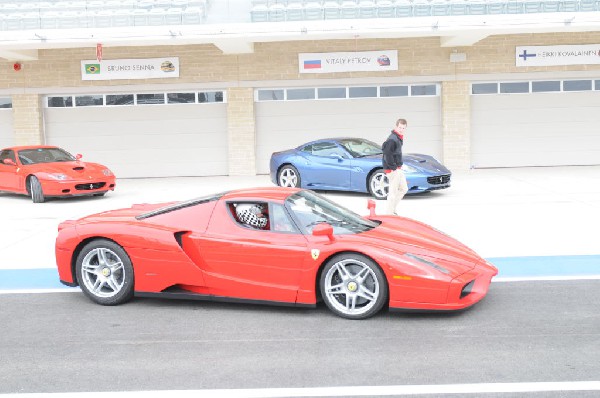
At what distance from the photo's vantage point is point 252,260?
6.55m

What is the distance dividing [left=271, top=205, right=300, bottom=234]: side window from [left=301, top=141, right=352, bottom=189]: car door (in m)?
8.63

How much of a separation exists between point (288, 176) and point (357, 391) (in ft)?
38.3

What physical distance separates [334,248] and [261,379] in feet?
5.33

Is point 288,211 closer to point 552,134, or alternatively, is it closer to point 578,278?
point 578,278

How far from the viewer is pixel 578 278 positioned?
7.77 m

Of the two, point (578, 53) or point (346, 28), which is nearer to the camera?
point (346, 28)

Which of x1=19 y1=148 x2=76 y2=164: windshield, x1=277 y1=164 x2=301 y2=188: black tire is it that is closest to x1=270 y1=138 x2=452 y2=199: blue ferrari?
x1=277 y1=164 x2=301 y2=188: black tire

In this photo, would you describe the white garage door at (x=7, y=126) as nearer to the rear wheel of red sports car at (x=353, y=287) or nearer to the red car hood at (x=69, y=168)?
the red car hood at (x=69, y=168)

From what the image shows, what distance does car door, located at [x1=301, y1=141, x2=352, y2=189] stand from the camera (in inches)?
607

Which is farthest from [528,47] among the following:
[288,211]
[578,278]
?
[288,211]

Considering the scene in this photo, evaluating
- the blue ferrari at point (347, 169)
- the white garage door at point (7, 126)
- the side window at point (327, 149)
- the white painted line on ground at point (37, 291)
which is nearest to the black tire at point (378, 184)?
the blue ferrari at point (347, 169)

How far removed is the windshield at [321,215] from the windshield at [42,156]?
10590 millimetres

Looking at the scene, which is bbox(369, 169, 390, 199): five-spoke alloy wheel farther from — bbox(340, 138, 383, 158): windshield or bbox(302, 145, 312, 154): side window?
bbox(302, 145, 312, 154): side window

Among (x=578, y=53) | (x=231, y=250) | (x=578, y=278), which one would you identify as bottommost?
(x=578, y=278)
